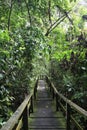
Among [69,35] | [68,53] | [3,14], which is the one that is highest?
[3,14]

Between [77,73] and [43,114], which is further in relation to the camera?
[43,114]

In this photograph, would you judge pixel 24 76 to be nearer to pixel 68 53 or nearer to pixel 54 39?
pixel 68 53

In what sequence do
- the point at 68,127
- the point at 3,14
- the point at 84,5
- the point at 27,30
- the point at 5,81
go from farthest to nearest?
1. the point at 84,5
2. the point at 3,14
3. the point at 27,30
4. the point at 68,127
5. the point at 5,81

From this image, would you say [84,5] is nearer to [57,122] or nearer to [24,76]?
[24,76]

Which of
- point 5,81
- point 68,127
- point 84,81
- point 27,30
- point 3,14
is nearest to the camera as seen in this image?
point 5,81

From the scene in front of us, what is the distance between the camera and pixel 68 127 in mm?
5684

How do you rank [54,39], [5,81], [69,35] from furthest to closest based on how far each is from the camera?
[54,39] < [69,35] < [5,81]

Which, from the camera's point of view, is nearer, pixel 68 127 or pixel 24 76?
pixel 68 127

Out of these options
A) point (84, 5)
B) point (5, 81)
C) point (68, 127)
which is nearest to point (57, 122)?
point (68, 127)

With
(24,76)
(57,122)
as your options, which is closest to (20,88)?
(24,76)

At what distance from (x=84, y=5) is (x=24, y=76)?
9.96m

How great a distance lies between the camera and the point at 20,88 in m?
A: 8.16

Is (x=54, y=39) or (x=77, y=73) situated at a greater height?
(x=54, y=39)

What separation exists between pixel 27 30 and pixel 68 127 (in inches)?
131
